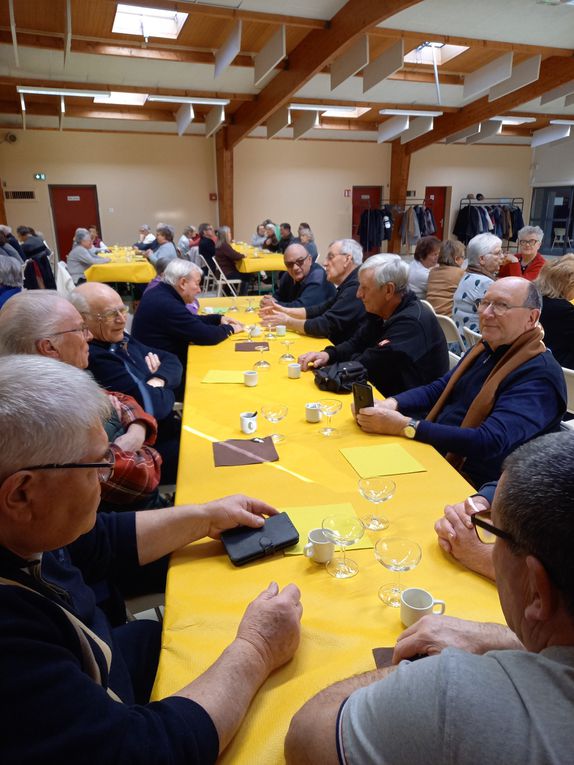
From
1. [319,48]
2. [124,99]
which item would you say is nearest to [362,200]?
[124,99]

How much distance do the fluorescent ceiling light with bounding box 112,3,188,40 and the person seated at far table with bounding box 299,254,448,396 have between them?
5.25 metres

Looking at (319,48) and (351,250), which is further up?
(319,48)

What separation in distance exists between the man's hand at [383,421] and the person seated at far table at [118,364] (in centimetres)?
114

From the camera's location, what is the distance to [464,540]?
49.0 inches

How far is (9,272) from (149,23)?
426 centimetres

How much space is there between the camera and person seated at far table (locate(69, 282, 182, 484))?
7.90 ft

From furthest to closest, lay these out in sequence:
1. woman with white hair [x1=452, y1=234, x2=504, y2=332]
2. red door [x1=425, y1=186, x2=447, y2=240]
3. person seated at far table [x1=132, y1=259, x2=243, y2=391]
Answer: red door [x1=425, y1=186, x2=447, y2=240] → woman with white hair [x1=452, y1=234, x2=504, y2=332] → person seated at far table [x1=132, y1=259, x2=243, y2=391]

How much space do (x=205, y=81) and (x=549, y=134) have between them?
923 centimetres

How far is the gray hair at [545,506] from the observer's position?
1.97ft

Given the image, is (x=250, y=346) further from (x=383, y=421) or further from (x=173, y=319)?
(x=383, y=421)

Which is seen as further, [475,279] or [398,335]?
[475,279]

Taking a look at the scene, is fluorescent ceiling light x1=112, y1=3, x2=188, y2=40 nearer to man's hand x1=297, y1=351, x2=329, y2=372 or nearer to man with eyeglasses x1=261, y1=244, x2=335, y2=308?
man with eyeglasses x1=261, y1=244, x2=335, y2=308

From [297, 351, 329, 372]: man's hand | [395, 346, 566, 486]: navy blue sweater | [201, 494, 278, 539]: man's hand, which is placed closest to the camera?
[201, 494, 278, 539]: man's hand

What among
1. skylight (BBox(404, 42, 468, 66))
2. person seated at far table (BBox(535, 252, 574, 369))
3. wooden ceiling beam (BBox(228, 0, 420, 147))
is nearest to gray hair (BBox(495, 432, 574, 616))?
person seated at far table (BBox(535, 252, 574, 369))
